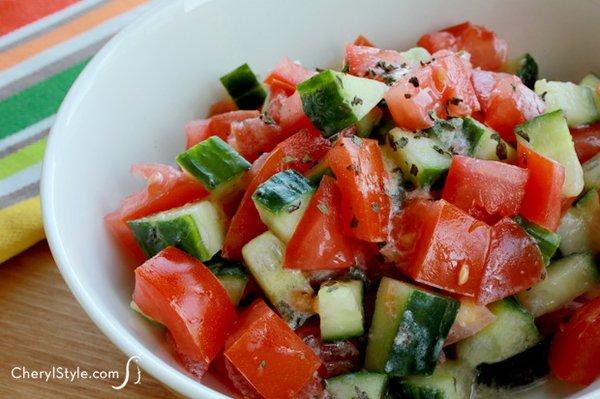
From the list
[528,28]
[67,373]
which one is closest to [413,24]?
[528,28]

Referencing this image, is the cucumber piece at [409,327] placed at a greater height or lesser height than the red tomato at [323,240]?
lesser

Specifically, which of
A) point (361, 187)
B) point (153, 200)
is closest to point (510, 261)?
point (361, 187)

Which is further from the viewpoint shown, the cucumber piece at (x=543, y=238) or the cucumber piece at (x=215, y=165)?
the cucumber piece at (x=215, y=165)

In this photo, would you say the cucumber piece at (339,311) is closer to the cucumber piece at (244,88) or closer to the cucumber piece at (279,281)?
the cucumber piece at (279,281)

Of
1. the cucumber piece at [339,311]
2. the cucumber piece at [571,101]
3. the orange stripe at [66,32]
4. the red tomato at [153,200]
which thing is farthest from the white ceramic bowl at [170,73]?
the orange stripe at [66,32]

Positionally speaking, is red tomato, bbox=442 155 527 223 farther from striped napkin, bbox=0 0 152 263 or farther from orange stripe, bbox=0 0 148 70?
orange stripe, bbox=0 0 148 70

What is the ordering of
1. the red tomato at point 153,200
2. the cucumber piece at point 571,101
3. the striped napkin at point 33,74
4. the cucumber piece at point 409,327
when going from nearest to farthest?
the cucumber piece at point 409,327, the red tomato at point 153,200, the cucumber piece at point 571,101, the striped napkin at point 33,74

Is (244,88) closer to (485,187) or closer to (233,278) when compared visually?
(233,278)
